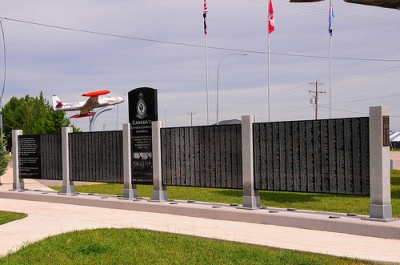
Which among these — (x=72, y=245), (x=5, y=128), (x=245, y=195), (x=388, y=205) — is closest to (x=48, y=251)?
(x=72, y=245)

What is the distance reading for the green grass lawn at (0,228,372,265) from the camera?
8.83 metres

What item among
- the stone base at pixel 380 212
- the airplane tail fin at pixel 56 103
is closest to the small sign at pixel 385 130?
the stone base at pixel 380 212

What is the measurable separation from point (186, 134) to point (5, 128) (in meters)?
89.5

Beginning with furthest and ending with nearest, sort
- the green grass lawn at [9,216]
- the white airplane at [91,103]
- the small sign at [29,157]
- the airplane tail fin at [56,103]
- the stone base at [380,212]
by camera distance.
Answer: the airplane tail fin at [56,103]
the white airplane at [91,103]
the small sign at [29,157]
the green grass lawn at [9,216]
the stone base at [380,212]

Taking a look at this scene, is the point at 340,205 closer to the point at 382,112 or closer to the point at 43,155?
the point at 382,112

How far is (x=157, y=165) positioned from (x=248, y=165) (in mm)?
3728

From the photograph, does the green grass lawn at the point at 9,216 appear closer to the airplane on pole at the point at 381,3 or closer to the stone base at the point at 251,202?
the stone base at the point at 251,202

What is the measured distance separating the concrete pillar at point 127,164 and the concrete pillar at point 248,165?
16.0 ft

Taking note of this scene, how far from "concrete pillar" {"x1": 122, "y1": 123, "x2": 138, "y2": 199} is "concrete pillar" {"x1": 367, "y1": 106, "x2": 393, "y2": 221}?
27.9 ft

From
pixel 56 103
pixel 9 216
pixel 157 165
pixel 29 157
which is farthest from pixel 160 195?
pixel 56 103

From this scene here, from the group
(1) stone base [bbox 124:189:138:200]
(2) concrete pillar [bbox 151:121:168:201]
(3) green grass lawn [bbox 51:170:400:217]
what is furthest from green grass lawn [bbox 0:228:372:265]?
(1) stone base [bbox 124:189:138:200]

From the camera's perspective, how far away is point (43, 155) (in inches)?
868

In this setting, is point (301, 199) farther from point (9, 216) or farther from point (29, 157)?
point (29, 157)

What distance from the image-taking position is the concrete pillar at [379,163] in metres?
12.0
